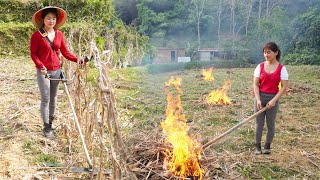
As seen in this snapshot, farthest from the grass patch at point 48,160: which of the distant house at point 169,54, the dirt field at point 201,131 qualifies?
the distant house at point 169,54

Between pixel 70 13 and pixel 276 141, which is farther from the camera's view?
pixel 70 13

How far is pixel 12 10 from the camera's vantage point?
47.9 feet

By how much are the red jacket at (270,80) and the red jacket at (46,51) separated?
102 inches

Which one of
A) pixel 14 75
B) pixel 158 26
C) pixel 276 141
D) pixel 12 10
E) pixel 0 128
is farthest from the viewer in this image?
pixel 158 26

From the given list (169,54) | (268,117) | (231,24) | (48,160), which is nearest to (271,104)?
(268,117)

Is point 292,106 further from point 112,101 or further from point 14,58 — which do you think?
point 14,58

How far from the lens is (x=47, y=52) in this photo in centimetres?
434

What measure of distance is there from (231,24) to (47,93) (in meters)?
34.7

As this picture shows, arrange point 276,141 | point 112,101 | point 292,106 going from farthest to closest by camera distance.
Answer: point 292,106 → point 276,141 → point 112,101

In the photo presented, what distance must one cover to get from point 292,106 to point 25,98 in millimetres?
6275

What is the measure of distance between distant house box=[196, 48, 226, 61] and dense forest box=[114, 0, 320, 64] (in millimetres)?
723

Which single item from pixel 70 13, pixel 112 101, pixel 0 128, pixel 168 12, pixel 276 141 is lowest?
pixel 276 141

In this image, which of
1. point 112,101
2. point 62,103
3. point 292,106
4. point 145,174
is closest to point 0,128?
point 62,103

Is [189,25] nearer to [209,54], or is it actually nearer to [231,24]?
[231,24]
